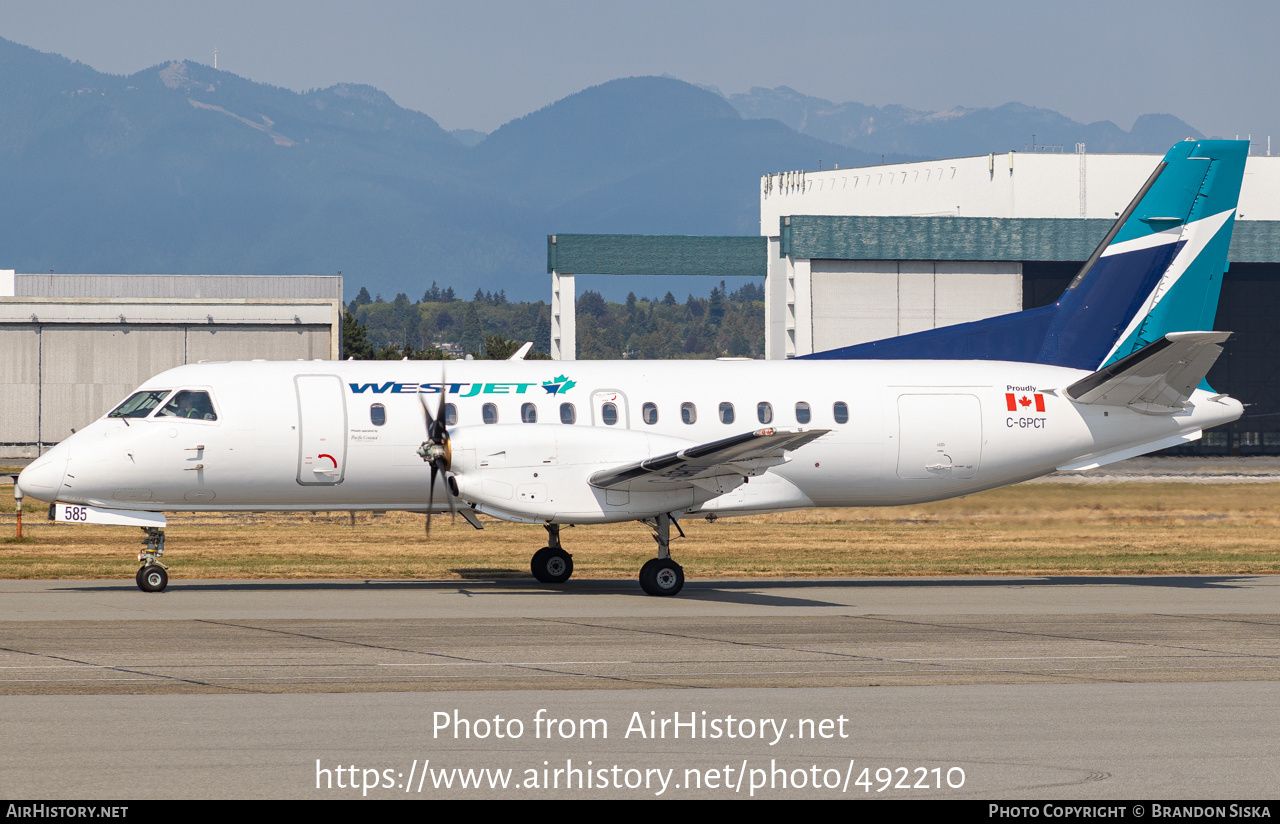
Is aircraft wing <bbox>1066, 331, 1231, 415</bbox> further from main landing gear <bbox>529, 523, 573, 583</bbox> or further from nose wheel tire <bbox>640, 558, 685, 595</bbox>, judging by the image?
main landing gear <bbox>529, 523, 573, 583</bbox>

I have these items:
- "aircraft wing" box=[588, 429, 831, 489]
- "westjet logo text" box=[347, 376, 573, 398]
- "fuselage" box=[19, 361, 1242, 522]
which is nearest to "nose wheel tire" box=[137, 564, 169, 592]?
"fuselage" box=[19, 361, 1242, 522]

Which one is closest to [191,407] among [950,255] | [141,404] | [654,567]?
[141,404]

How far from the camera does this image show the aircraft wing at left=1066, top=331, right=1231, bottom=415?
890 inches

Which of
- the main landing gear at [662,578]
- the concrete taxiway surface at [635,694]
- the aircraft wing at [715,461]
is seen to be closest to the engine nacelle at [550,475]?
the aircraft wing at [715,461]

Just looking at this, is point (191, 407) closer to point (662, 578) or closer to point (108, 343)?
point (662, 578)

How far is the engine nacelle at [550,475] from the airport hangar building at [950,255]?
172 ft

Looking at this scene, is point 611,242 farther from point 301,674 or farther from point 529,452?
point 301,674

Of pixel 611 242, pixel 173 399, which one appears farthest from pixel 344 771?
pixel 611 242

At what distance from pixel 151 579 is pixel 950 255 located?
199ft

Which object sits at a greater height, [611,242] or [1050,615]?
→ [611,242]

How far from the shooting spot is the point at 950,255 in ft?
248

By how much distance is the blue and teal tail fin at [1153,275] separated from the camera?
25.4 m

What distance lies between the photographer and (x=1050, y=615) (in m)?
19.5

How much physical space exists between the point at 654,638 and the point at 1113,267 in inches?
529
